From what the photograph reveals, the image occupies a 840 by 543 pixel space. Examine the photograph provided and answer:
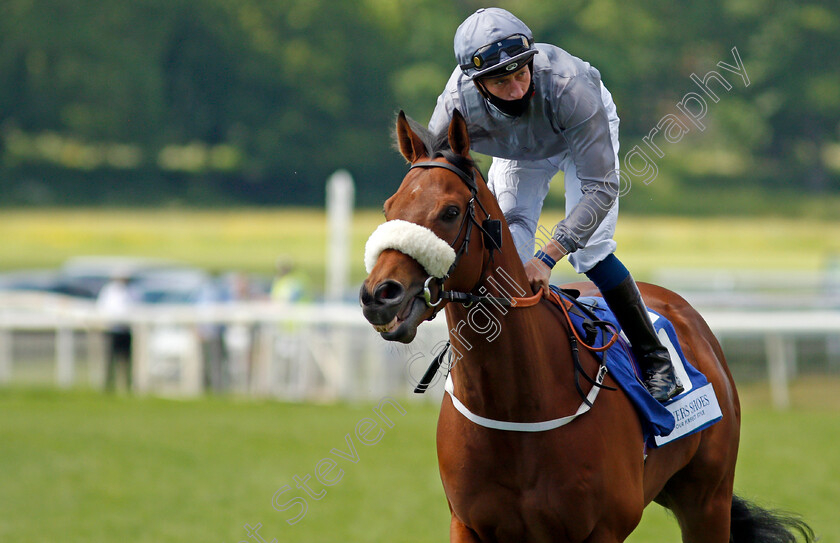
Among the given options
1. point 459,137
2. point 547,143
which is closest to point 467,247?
point 459,137

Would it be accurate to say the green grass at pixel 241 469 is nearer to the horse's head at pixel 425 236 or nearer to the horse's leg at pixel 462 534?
the horse's leg at pixel 462 534

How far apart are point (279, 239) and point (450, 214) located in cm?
3149

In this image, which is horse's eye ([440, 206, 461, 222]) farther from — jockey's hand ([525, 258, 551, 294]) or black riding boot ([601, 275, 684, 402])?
black riding boot ([601, 275, 684, 402])

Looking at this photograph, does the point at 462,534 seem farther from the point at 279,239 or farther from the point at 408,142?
the point at 279,239

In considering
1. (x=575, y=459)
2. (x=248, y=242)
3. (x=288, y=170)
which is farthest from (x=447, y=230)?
(x=288, y=170)

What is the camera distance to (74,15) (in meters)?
36.2

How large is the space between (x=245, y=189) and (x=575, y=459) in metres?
35.2

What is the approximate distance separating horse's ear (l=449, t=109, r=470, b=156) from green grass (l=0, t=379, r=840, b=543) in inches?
156

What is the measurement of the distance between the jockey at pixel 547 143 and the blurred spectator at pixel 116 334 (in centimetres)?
1016

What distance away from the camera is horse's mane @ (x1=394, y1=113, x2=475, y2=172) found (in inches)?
118

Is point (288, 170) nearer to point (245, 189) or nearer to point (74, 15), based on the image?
point (245, 189)

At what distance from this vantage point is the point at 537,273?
127 inches

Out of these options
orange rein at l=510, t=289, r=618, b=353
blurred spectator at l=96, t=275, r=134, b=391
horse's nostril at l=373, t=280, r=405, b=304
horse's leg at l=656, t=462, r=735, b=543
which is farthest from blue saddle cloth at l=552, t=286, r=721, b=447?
blurred spectator at l=96, t=275, r=134, b=391

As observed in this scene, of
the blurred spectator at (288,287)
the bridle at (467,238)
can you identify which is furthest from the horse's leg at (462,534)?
the blurred spectator at (288,287)
